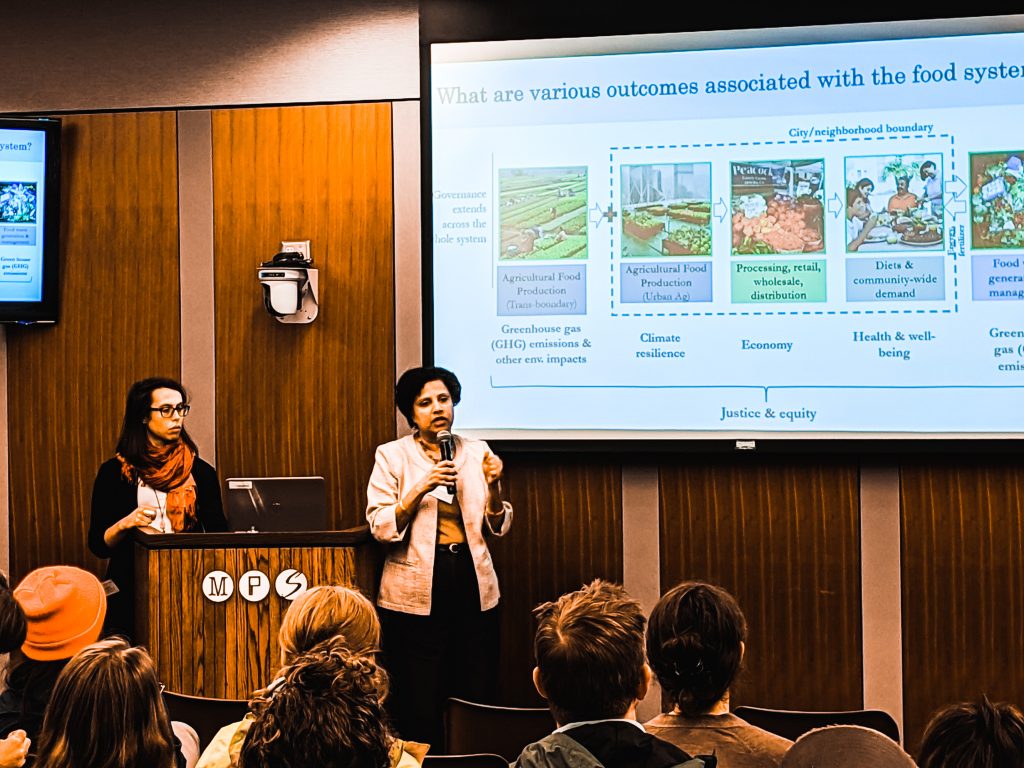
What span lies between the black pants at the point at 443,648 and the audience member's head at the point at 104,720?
2167 millimetres

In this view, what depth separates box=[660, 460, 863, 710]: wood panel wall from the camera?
4.20 metres

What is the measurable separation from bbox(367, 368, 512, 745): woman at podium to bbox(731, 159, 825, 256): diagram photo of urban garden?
49.6 inches

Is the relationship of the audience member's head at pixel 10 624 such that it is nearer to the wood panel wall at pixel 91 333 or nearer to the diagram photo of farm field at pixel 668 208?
the wood panel wall at pixel 91 333

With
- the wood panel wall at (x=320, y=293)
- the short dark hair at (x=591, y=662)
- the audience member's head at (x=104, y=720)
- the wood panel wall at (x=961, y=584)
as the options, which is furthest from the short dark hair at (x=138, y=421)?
the wood panel wall at (x=961, y=584)

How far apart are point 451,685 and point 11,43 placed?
326 cm

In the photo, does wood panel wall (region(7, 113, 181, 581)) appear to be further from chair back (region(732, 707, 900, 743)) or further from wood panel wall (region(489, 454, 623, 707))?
chair back (region(732, 707, 900, 743))

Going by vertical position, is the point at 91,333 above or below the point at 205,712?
above

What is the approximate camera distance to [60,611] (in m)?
2.64

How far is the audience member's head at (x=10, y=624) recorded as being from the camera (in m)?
2.39

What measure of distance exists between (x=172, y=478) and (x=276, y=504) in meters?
0.41

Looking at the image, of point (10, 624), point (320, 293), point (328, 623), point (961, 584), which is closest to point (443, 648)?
point (320, 293)

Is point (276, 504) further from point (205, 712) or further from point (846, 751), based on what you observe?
point (846, 751)

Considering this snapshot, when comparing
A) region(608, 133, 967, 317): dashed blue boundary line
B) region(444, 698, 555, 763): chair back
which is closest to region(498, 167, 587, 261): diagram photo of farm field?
region(608, 133, 967, 317): dashed blue boundary line

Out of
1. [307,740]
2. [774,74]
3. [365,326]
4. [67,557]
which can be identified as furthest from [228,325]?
[307,740]
